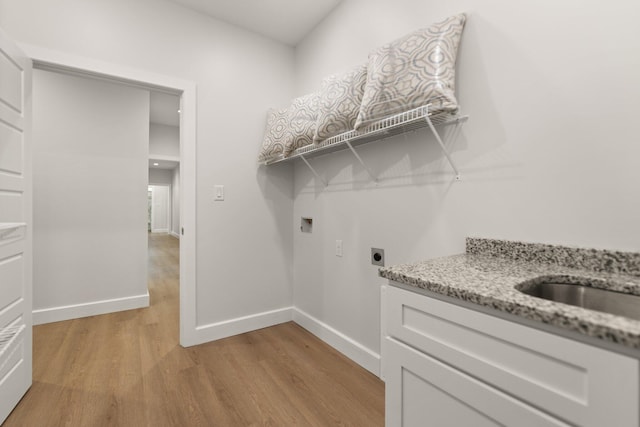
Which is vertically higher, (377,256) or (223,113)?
(223,113)

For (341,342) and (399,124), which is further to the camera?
(341,342)

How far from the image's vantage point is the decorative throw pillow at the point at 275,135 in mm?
2156

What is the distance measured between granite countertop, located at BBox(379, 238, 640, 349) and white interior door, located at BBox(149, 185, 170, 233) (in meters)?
12.2

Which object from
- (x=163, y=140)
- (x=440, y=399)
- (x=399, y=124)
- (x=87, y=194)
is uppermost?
(x=163, y=140)

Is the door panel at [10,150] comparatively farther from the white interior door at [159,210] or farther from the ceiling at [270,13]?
the white interior door at [159,210]

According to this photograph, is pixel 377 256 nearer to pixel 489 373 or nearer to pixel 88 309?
pixel 489 373

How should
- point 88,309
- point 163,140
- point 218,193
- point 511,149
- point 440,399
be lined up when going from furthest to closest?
1. point 163,140
2. point 88,309
3. point 218,193
4. point 511,149
5. point 440,399

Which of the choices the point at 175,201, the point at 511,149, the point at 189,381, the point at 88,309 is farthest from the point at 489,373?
the point at 175,201

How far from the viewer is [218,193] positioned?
7.53 feet

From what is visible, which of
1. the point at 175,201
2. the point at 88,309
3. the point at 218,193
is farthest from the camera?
the point at 175,201

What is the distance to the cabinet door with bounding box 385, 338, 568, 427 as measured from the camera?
65cm

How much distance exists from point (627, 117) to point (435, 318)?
0.88 metres

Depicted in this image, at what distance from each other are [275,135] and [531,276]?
1.84 meters

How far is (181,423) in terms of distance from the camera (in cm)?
140
